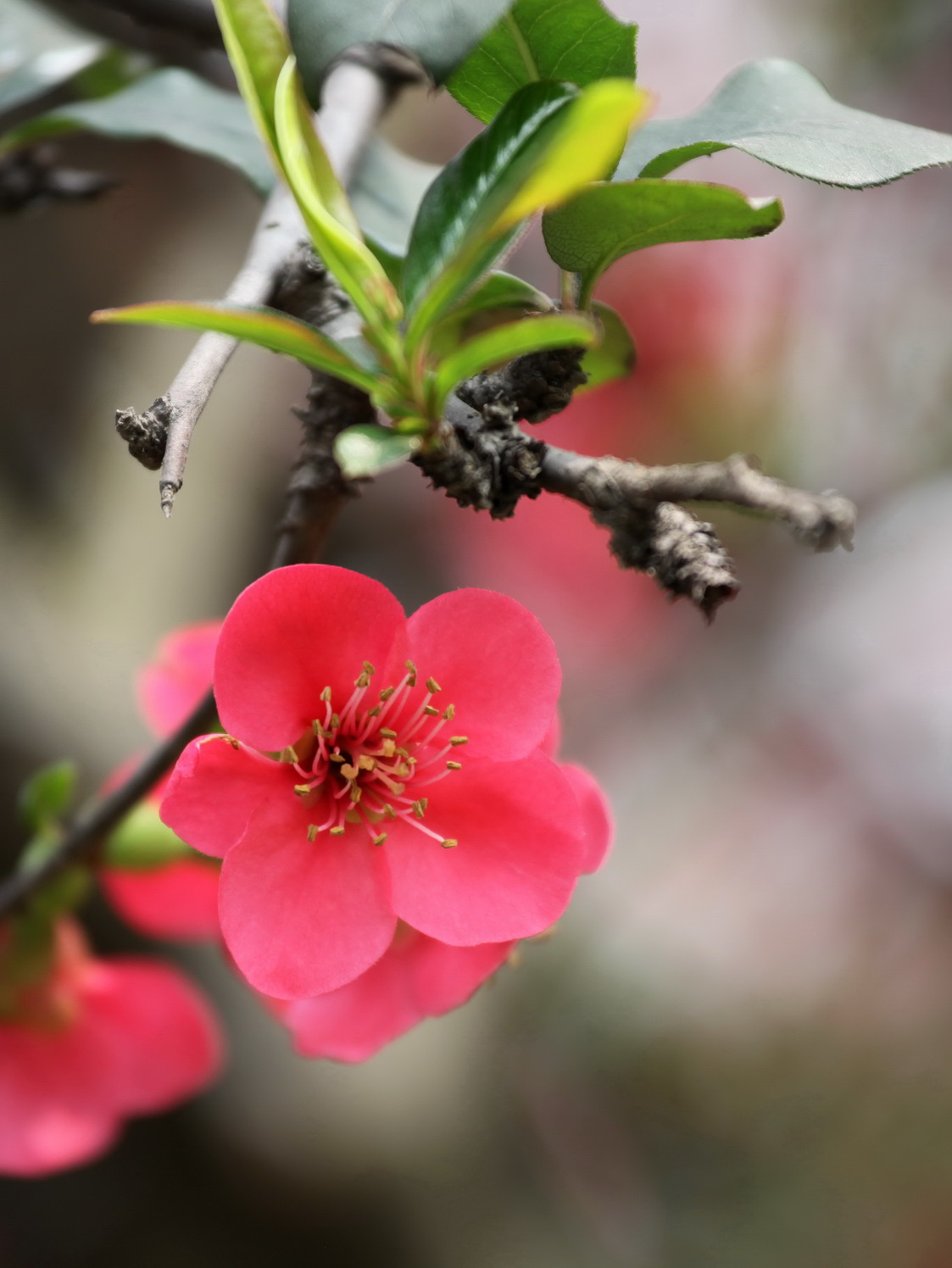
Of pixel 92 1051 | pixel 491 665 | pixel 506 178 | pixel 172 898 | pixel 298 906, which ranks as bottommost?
pixel 92 1051

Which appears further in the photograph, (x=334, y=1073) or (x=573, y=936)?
(x=573, y=936)

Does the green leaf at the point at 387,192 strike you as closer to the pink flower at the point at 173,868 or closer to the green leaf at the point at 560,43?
the green leaf at the point at 560,43

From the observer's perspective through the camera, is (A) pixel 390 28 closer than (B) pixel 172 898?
Yes

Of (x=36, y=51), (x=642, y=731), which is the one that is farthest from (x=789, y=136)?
(x=642, y=731)

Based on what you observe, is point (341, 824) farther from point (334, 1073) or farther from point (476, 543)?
point (476, 543)

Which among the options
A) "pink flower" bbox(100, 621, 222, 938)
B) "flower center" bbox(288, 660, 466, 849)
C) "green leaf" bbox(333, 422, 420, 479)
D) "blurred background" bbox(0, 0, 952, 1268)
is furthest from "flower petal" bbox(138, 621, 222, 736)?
"blurred background" bbox(0, 0, 952, 1268)

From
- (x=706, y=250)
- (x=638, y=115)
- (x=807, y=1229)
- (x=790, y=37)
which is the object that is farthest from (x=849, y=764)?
(x=638, y=115)

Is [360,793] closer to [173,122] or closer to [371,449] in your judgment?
[371,449]
